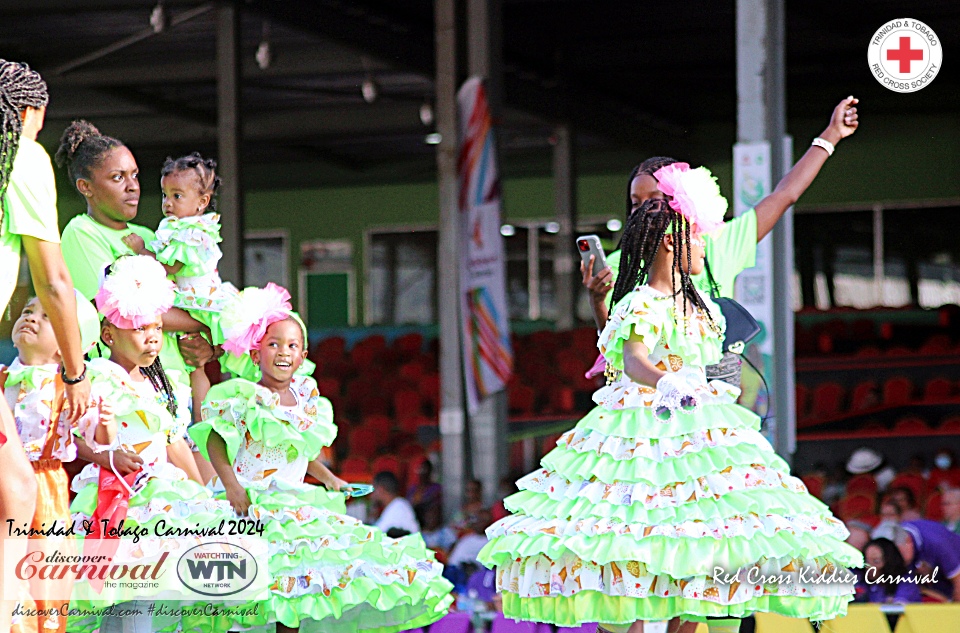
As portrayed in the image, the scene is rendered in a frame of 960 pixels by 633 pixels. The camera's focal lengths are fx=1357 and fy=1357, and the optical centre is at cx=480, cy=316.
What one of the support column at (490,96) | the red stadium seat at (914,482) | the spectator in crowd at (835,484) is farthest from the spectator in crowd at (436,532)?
the red stadium seat at (914,482)

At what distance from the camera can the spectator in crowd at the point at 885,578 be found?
5.78 meters

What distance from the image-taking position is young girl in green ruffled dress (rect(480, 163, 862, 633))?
145 inches

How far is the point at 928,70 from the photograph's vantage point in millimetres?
6848

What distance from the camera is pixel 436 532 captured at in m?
9.02

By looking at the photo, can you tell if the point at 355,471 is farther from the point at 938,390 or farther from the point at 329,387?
the point at 938,390

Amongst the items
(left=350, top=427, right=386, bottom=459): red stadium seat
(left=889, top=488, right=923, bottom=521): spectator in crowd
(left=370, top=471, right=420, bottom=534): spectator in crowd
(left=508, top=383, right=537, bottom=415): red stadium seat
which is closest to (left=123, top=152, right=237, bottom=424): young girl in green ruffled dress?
(left=370, top=471, right=420, bottom=534): spectator in crowd

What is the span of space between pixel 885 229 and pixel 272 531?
15.0m

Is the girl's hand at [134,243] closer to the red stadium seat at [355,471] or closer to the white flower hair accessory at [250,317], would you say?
the white flower hair accessory at [250,317]

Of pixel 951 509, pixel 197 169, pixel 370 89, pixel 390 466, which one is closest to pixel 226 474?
pixel 197 169

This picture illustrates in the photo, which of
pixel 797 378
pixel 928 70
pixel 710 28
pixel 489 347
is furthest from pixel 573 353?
pixel 928 70

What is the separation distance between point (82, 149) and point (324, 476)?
134 centimetres

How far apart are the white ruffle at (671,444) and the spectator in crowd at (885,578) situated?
7.15ft

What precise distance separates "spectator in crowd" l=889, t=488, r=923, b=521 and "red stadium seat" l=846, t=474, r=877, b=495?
122 centimetres

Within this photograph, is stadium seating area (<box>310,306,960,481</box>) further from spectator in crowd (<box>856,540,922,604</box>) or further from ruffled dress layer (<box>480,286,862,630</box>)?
ruffled dress layer (<box>480,286,862,630</box>)
